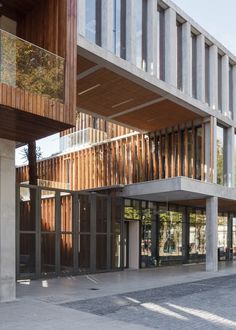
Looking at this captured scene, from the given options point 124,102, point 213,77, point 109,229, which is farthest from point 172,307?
point 213,77

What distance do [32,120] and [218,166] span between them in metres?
14.2

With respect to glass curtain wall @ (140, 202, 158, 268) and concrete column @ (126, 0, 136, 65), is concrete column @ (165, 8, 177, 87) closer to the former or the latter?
concrete column @ (126, 0, 136, 65)

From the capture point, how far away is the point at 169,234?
2480cm

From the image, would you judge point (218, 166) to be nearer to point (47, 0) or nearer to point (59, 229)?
point (59, 229)

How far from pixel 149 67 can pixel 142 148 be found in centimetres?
655

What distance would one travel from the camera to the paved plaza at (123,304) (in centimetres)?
988

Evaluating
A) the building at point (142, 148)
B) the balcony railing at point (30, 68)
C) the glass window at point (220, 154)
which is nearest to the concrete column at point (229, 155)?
the building at point (142, 148)

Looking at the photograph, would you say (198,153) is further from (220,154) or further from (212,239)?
(212,239)

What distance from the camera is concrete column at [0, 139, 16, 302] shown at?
12492mm

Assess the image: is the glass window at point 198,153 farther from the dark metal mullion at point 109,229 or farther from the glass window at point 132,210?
the dark metal mullion at point 109,229

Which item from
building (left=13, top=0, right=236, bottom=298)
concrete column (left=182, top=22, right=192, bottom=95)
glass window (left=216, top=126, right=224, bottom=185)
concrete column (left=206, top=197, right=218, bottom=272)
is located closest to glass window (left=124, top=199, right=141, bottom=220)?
building (left=13, top=0, right=236, bottom=298)

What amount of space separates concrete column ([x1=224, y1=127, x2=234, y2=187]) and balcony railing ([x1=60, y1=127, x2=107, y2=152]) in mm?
6597

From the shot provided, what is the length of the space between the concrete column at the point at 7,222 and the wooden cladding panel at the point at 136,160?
11.5 metres

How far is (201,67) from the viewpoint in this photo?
2233 centimetres
